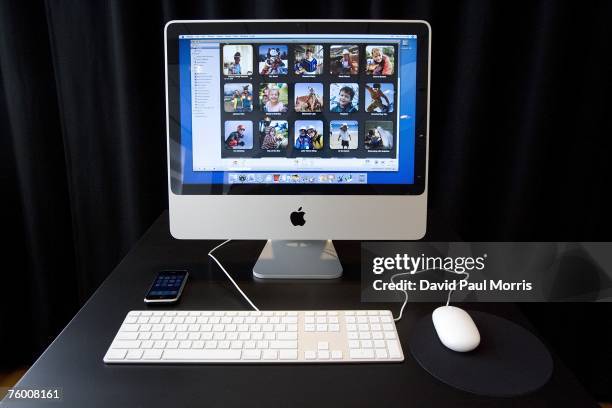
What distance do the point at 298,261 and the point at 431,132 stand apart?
2.45 ft

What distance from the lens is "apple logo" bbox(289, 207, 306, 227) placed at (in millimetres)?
1021

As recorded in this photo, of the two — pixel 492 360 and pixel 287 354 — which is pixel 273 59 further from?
pixel 492 360

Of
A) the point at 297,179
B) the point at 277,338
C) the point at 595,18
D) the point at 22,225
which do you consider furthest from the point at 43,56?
the point at 595,18

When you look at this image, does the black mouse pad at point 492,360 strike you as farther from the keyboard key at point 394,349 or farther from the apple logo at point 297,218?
the apple logo at point 297,218

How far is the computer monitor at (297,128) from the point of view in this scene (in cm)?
99

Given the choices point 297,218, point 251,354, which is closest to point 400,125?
point 297,218

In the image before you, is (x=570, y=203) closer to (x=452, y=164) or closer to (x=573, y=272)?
(x=573, y=272)

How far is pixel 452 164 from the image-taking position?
159 cm

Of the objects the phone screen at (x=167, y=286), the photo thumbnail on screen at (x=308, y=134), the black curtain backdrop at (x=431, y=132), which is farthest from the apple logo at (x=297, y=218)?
the black curtain backdrop at (x=431, y=132)

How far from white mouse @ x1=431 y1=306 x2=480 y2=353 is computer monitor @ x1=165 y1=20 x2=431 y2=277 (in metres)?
0.23

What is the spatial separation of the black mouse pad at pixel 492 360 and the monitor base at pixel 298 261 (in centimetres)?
26

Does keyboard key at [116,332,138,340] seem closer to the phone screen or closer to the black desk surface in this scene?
the black desk surface

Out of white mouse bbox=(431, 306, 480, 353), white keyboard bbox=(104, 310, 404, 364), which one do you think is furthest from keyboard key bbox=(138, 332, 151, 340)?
white mouse bbox=(431, 306, 480, 353)

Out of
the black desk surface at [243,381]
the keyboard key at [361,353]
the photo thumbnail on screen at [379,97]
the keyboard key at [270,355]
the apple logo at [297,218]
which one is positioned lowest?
the black desk surface at [243,381]
